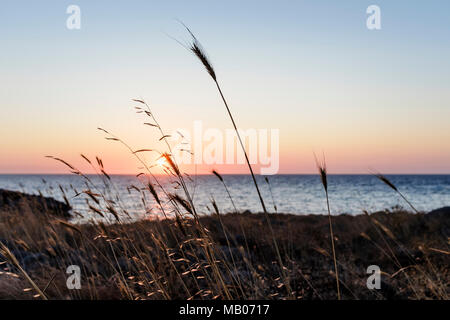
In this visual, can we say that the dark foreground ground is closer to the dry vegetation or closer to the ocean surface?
the dry vegetation

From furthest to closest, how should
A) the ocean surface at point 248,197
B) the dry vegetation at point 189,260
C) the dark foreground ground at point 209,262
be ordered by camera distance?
the ocean surface at point 248,197
the dark foreground ground at point 209,262
the dry vegetation at point 189,260

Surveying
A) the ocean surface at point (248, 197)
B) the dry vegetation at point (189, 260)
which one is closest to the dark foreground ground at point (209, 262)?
the dry vegetation at point (189, 260)

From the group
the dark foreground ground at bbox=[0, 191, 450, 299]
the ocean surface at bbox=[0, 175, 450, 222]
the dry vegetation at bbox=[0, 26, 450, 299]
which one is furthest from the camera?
the ocean surface at bbox=[0, 175, 450, 222]

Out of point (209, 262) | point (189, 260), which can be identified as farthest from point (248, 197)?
point (209, 262)

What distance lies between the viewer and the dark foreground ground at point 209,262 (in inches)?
100.0

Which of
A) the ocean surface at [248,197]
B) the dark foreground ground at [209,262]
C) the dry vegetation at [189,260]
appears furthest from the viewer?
the ocean surface at [248,197]

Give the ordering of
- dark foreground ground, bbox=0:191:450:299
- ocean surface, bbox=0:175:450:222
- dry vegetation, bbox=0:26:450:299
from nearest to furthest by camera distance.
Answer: dry vegetation, bbox=0:26:450:299 < dark foreground ground, bbox=0:191:450:299 < ocean surface, bbox=0:175:450:222

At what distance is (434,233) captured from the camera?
9.23 m

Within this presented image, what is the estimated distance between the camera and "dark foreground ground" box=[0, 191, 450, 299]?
2.54 metres

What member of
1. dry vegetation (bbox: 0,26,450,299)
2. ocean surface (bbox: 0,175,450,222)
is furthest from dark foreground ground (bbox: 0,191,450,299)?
ocean surface (bbox: 0,175,450,222)

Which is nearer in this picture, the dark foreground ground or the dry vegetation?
the dry vegetation

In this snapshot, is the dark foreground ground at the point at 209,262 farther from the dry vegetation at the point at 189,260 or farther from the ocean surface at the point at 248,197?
the ocean surface at the point at 248,197
